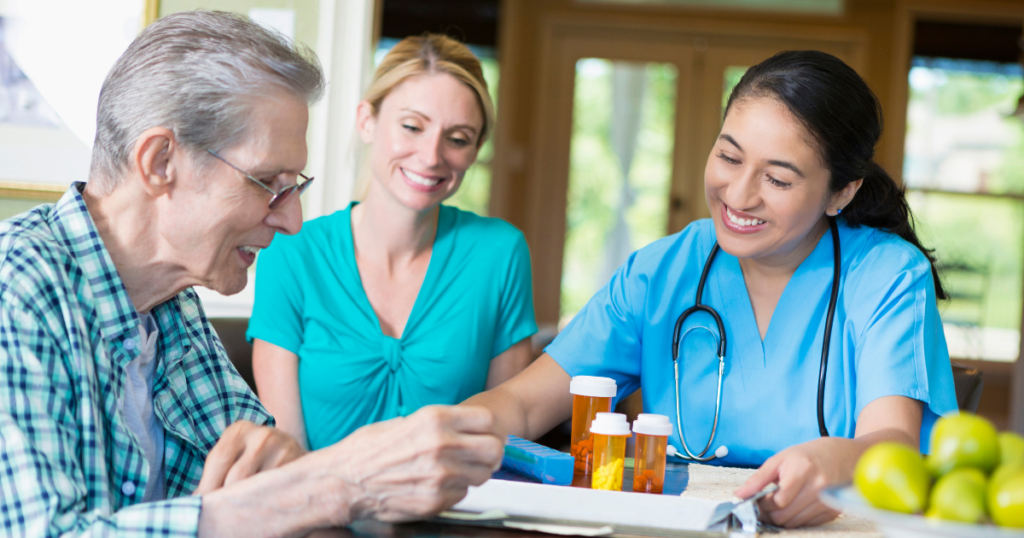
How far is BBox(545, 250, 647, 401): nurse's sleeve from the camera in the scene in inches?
58.9

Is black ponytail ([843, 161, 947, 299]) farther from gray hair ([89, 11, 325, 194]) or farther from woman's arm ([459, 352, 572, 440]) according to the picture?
gray hair ([89, 11, 325, 194])

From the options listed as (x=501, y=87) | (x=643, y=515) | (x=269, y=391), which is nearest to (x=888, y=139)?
(x=501, y=87)

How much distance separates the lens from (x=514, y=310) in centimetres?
193

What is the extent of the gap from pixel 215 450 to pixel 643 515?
0.49m

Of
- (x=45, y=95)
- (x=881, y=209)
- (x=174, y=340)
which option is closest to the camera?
(x=174, y=340)

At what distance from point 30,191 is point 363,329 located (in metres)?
0.98

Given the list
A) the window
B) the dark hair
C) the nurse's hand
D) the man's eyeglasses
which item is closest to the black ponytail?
the dark hair

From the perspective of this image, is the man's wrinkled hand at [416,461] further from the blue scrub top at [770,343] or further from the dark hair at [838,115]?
the dark hair at [838,115]

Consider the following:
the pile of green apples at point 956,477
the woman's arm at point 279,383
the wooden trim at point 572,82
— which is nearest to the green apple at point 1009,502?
the pile of green apples at point 956,477

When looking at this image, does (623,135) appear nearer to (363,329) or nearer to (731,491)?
(363,329)

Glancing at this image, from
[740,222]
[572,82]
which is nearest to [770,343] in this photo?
[740,222]

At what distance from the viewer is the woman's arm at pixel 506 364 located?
1911 mm

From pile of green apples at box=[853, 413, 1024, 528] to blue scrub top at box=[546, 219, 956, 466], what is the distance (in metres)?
0.57

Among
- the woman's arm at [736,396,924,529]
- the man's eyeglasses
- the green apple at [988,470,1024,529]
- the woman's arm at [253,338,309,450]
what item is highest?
the man's eyeglasses
